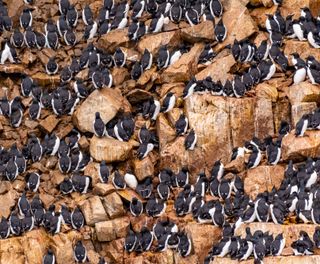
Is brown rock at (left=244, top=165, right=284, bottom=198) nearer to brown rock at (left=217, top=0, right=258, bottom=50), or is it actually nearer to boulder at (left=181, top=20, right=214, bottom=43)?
brown rock at (left=217, top=0, right=258, bottom=50)

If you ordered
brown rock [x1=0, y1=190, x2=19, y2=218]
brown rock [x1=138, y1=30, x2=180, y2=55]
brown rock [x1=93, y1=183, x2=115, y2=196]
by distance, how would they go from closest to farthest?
brown rock [x1=93, y1=183, x2=115, y2=196]
brown rock [x1=0, y1=190, x2=19, y2=218]
brown rock [x1=138, y1=30, x2=180, y2=55]

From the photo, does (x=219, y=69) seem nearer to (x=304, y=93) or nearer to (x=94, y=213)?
(x=304, y=93)

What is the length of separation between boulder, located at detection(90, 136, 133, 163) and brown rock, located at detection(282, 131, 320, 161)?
4.34 meters

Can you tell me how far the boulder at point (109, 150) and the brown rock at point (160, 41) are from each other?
3.92 m

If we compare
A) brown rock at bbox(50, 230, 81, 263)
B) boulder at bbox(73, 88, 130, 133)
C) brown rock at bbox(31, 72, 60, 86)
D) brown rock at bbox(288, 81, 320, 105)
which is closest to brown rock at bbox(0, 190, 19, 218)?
brown rock at bbox(50, 230, 81, 263)

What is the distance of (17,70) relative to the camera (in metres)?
45.0

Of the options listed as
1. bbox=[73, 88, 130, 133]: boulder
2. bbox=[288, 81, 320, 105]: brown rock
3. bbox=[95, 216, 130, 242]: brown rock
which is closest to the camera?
bbox=[95, 216, 130, 242]: brown rock

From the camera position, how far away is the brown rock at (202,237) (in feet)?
128

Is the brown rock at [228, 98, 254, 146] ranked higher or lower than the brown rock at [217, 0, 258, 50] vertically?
lower

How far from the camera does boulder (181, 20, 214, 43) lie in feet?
146

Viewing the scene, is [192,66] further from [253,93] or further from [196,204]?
[196,204]

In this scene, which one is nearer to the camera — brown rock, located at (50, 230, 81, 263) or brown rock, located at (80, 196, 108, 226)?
brown rock, located at (50, 230, 81, 263)

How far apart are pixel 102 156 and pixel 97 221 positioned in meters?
2.21

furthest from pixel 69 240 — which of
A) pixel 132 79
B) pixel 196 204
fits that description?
pixel 132 79
